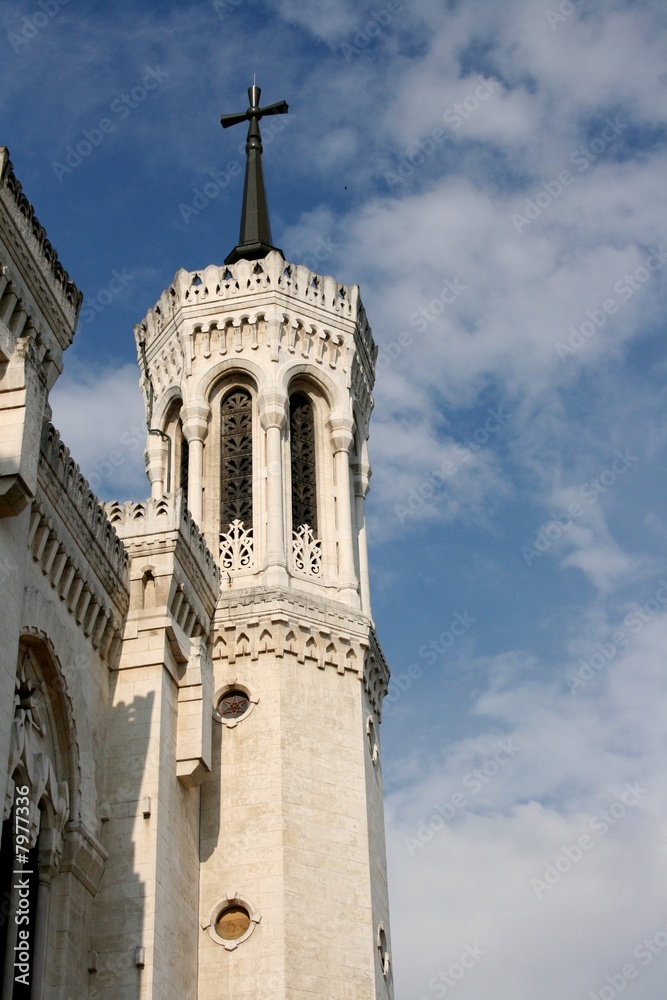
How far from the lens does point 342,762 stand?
28766 millimetres

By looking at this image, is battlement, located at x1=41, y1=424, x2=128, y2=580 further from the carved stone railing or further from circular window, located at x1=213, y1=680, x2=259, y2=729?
the carved stone railing

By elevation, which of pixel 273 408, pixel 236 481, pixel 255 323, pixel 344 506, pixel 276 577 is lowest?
pixel 276 577

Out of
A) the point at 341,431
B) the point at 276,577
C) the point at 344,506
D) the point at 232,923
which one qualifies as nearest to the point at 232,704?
the point at 276,577

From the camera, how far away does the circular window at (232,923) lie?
2625 cm

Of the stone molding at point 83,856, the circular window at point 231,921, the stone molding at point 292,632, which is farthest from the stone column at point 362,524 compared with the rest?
the stone molding at point 83,856

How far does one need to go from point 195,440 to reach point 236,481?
1.42 m

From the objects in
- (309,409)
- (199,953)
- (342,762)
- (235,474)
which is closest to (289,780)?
(342,762)

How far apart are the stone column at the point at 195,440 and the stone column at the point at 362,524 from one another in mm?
3907

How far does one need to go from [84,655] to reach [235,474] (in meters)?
9.41

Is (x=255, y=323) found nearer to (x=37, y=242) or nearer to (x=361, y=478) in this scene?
(x=361, y=478)

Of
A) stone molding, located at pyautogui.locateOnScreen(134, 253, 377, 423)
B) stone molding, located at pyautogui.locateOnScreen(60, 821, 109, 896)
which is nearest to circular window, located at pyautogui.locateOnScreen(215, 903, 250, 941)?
stone molding, located at pyautogui.locateOnScreen(60, 821, 109, 896)

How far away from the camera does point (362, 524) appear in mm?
34344

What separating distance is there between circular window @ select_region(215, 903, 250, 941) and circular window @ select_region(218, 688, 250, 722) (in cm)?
384

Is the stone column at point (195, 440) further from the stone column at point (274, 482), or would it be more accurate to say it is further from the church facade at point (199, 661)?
the stone column at point (274, 482)
